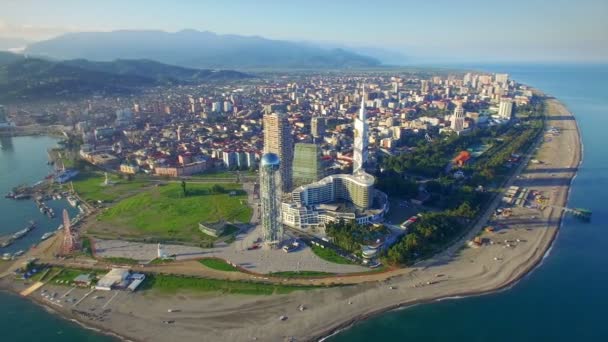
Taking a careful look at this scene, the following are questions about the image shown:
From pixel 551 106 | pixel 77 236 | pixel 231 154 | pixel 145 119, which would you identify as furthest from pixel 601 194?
pixel 145 119

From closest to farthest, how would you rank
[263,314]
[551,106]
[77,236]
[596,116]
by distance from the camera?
[263,314]
[77,236]
[596,116]
[551,106]

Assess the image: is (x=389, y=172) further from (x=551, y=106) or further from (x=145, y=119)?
(x=551, y=106)

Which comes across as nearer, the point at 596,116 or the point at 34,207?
the point at 34,207

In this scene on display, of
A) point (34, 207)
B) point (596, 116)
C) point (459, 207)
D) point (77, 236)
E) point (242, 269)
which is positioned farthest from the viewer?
point (596, 116)

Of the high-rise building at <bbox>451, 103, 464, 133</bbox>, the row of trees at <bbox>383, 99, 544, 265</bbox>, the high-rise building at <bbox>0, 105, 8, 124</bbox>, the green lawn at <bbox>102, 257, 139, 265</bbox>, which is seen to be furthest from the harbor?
the high-rise building at <bbox>451, 103, 464, 133</bbox>

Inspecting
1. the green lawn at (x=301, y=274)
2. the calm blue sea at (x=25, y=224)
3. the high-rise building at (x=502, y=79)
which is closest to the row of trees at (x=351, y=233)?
the green lawn at (x=301, y=274)

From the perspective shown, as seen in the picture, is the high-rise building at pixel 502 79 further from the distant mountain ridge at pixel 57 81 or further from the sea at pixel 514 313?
the sea at pixel 514 313
